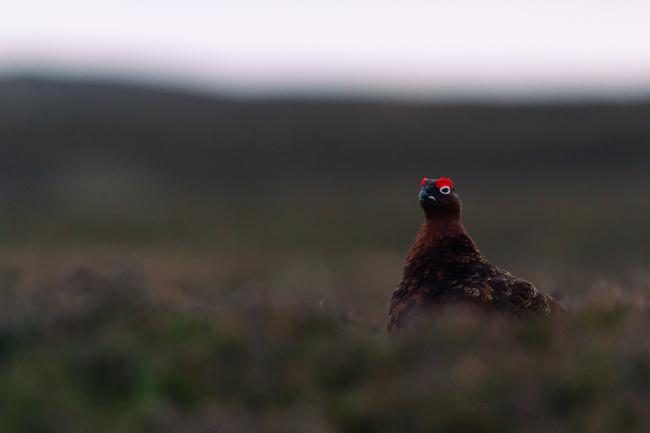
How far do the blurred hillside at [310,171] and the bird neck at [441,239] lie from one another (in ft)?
59.7

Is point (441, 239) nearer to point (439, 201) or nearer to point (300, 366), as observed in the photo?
point (439, 201)

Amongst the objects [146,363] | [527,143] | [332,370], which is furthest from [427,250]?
[527,143]

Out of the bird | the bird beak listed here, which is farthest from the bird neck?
the bird beak

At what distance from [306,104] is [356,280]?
4164 centimetres

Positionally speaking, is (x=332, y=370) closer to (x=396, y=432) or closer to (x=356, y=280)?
(x=396, y=432)

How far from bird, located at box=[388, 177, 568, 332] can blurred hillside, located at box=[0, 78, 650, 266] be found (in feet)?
59.7

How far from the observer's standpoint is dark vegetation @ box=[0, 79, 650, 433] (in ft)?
17.2

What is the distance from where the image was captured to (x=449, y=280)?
6.48m

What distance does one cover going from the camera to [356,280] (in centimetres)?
1802

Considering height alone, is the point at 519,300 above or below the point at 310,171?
above

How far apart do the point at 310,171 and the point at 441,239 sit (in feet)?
135

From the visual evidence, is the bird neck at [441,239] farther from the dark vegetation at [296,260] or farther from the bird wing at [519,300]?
the dark vegetation at [296,260]

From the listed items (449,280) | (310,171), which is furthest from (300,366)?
(310,171)

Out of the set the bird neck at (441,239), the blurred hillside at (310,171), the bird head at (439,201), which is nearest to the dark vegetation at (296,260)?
the blurred hillside at (310,171)
